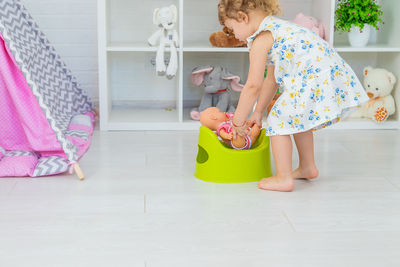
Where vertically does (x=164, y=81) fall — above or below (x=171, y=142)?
above

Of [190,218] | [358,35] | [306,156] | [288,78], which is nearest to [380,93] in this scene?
[358,35]

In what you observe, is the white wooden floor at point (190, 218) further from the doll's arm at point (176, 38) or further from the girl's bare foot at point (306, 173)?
the doll's arm at point (176, 38)

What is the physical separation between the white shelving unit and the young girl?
898mm

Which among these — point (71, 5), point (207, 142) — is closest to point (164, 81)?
point (71, 5)

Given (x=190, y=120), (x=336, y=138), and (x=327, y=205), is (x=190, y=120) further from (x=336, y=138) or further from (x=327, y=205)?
(x=327, y=205)

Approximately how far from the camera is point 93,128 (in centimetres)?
260

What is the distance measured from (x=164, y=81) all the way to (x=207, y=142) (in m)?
1.23

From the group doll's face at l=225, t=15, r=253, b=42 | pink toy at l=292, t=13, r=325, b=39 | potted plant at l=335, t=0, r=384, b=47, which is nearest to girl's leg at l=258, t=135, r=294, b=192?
doll's face at l=225, t=15, r=253, b=42

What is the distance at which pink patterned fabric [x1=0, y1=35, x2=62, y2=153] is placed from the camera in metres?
1.90

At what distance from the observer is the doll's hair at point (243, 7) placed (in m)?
1.70

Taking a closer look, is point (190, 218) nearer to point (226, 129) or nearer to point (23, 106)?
point (226, 129)

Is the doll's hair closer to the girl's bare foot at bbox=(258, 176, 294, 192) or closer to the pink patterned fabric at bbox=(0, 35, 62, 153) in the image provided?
the girl's bare foot at bbox=(258, 176, 294, 192)

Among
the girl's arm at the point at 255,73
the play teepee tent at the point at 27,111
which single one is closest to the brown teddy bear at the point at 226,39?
the play teepee tent at the point at 27,111

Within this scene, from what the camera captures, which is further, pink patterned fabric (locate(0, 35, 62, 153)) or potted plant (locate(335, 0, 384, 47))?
potted plant (locate(335, 0, 384, 47))
